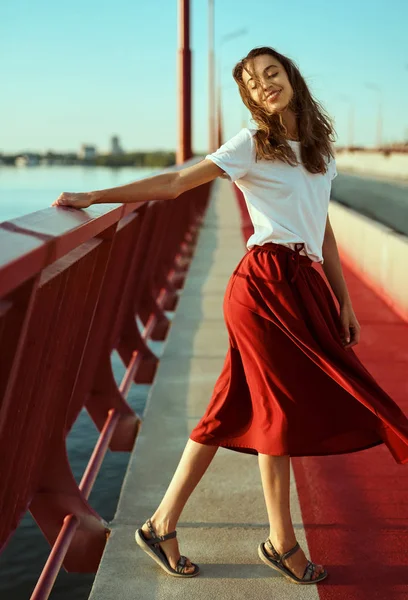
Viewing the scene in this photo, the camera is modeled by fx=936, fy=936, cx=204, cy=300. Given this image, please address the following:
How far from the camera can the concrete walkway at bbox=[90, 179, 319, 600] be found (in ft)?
9.77

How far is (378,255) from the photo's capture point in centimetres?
934

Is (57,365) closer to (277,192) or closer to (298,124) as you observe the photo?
(277,192)

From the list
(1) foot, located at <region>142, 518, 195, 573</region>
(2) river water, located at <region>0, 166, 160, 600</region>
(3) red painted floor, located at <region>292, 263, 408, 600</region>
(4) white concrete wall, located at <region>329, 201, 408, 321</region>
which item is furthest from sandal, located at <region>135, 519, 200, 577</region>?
(4) white concrete wall, located at <region>329, 201, 408, 321</region>

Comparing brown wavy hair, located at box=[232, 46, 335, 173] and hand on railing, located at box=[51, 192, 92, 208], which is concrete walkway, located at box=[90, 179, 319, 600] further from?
brown wavy hair, located at box=[232, 46, 335, 173]

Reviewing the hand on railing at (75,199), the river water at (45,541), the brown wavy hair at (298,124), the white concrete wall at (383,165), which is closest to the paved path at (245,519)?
the river water at (45,541)

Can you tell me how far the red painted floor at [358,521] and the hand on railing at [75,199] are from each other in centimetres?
142

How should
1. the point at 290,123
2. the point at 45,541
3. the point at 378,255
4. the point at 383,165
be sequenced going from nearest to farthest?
the point at 290,123 < the point at 45,541 < the point at 378,255 < the point at 383,165

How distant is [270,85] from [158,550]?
1.55m

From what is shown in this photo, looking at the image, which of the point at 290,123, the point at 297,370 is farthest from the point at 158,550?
the point at 290,123

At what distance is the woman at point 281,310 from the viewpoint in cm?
Answer: 280

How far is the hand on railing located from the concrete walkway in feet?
3.95

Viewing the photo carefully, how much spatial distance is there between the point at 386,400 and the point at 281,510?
1.59 ft

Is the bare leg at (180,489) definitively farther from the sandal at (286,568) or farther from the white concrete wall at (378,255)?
the white concrete wall at (378,255)

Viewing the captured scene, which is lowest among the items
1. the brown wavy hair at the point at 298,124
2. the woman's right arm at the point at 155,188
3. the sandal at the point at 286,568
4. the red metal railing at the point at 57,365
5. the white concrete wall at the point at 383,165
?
the white concrete wall at the point at 383,165
